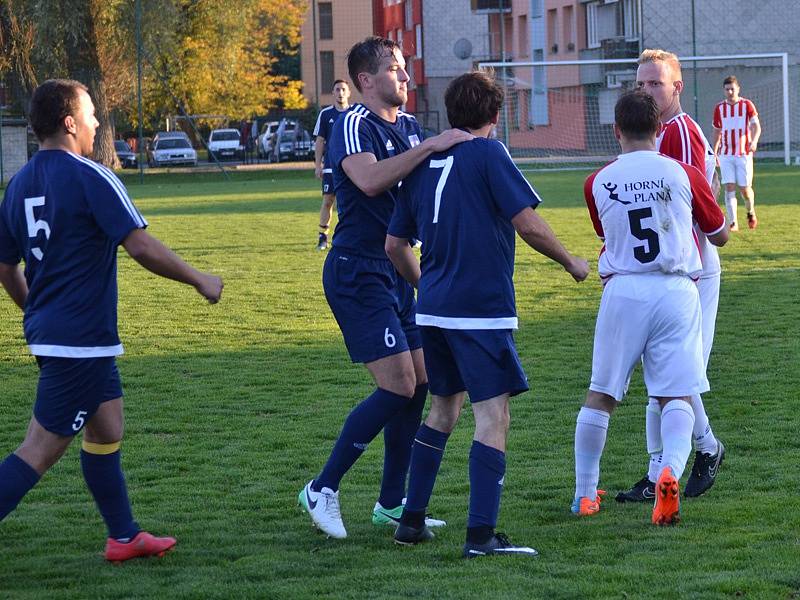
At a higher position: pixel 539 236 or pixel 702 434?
pixel 539 236

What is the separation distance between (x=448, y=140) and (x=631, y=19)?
42.1m

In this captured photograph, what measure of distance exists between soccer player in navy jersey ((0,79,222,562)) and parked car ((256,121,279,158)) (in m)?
48.6

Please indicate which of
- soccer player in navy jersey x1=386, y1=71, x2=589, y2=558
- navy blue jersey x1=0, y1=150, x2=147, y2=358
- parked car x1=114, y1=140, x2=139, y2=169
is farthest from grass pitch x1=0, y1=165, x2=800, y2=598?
parked car x1=114, y1=140, x2=139, y2=169

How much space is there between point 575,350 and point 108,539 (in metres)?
5.35

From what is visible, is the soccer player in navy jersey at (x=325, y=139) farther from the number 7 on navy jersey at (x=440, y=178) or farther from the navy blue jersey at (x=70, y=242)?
the navy blue jersey at (x=70, y=242)

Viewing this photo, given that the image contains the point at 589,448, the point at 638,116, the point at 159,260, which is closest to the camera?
the point at 159,260

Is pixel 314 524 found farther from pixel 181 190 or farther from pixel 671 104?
pixel 181 190

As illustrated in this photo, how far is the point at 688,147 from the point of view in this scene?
5750mm

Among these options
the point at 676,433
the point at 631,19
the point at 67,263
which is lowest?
the point at 676,433

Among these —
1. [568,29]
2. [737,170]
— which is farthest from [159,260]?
[568,29]

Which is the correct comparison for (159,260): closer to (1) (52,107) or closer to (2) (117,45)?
(1) (52,107)

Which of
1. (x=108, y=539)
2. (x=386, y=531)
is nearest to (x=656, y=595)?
(x=386, y=531)

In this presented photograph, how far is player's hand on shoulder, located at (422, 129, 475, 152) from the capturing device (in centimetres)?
473

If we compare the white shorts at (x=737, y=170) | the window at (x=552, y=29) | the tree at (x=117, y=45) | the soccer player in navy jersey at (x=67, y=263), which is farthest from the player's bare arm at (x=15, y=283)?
the window at (x=552, y=29)
